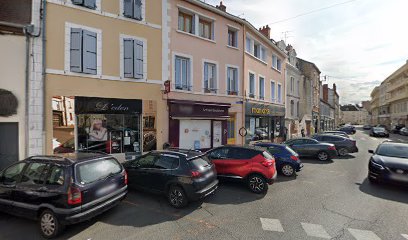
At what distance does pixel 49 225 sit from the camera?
4312 millimetres

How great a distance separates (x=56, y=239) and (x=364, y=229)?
592cm

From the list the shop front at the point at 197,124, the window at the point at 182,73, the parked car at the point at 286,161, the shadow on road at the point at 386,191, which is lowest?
the shadow on road at the point at 386,191

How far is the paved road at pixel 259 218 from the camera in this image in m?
4.45

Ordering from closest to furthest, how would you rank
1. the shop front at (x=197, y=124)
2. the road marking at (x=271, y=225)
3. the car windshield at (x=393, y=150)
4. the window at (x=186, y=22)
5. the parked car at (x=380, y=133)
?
1. the road marking at (x=271, y=225)
2. the car windshield at (x=393, y=150)
3. the shop front at (x=197, y=124)
4. the window at (x=186, y=22)
5. the parked car at (x=380, y=133)

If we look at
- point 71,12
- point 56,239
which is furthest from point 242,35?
point 56,239

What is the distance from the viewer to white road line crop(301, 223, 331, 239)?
4.42 m

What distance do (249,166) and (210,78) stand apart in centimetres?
718

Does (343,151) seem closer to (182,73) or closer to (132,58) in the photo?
(182,73)

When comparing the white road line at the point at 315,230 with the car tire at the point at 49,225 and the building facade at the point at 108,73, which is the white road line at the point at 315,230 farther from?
the building facade at the point at 108,73

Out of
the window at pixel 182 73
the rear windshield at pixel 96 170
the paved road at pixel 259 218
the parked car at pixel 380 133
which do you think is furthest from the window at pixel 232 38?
the parked car at pixel 380 133

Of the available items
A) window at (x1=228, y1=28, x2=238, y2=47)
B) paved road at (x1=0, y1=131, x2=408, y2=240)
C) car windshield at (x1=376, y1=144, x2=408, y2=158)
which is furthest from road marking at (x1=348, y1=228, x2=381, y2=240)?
window at (x1=228, y1=28, x2=238, y2=47)

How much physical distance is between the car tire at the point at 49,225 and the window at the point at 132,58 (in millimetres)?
6579

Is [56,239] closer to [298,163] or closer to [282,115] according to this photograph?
[298,163]

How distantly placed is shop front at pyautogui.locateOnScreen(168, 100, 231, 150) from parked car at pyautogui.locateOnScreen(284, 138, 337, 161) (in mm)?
4062
